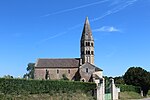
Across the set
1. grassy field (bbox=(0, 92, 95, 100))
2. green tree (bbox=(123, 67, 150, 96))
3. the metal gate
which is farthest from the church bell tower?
grassy field (bbox=(0, 92, 95, 100))

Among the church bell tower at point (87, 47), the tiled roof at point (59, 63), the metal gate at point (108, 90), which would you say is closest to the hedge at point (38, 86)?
the metal gate at point (108, 90)

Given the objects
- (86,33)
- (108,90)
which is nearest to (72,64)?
(86,33)

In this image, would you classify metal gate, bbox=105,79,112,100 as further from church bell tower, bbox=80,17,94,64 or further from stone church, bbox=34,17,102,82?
church bell tower, bbox=80,17,94,64

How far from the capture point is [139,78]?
83.2 meters

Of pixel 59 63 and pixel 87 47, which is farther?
pixel 59 63

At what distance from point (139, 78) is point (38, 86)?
162 ft

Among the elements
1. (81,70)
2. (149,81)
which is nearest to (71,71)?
(81,70)

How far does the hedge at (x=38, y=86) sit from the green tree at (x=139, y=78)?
112 ft

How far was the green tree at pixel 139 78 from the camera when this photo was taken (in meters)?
82.5

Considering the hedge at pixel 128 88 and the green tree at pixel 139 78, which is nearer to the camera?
the hedge at pixel 128 88

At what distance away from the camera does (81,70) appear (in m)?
101

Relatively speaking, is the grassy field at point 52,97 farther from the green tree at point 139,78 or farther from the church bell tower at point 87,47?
the church bell tower at point 87,47

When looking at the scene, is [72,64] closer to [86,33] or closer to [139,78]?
[86,33]

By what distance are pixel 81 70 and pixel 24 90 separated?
6466 cm
